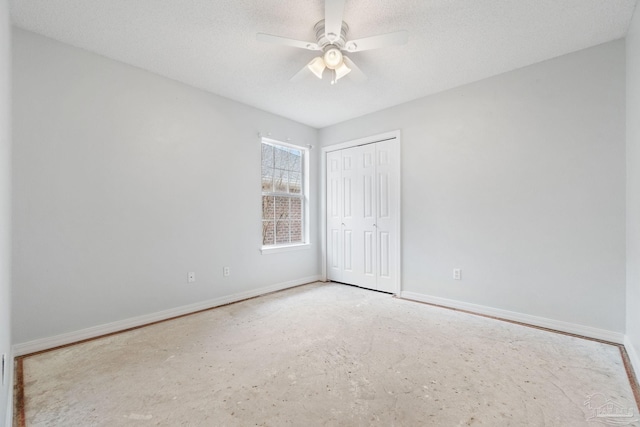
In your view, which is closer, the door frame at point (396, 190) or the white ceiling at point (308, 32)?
the white ceiling at point (308, 32)

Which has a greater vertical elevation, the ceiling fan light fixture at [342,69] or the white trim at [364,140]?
the ceiling fan light fixture at [342,69]

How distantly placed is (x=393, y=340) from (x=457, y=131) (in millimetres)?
2392

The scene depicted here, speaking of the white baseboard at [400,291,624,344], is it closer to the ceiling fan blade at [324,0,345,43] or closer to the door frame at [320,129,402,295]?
the door frame at [320,129,402,295]

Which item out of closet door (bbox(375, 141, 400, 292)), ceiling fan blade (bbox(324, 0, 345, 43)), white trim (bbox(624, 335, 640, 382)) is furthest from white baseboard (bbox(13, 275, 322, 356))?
white trim (bbox(624, 335, 640, 382))

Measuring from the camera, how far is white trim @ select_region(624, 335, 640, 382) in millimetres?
1865

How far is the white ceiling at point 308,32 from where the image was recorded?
6.56 feet

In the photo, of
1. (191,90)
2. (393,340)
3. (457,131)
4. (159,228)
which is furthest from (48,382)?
(457,131)

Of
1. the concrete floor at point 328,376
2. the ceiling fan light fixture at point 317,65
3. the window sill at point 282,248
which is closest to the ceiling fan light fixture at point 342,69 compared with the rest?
the ceiling fan light fixture at point 317,65

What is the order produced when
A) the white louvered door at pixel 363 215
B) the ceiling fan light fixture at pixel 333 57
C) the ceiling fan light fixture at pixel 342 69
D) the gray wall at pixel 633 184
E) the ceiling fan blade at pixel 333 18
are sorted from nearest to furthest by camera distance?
1. the ceiling fan blade at pixel 333 18
2. the gray wall at pixel 633 184
3. the ceiling fan light fixture at pixel 333 57
4. the ceiling fan light fixture at pixel 342 69
5. the white louvered door at pixel 363 215

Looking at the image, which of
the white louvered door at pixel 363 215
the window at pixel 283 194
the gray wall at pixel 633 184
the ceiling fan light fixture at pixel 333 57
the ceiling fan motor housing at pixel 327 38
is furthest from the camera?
the window at pixel 283 194

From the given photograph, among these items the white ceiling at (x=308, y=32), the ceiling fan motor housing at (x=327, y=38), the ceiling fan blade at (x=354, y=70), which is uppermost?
the white ceiling at (x=308, y=32)

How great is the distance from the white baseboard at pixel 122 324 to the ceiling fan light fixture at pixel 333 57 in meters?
2.81

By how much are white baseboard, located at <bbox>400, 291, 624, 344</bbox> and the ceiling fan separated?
271 cm

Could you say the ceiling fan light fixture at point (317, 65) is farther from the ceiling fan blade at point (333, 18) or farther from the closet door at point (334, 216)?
the closet door at point (334, 216)
